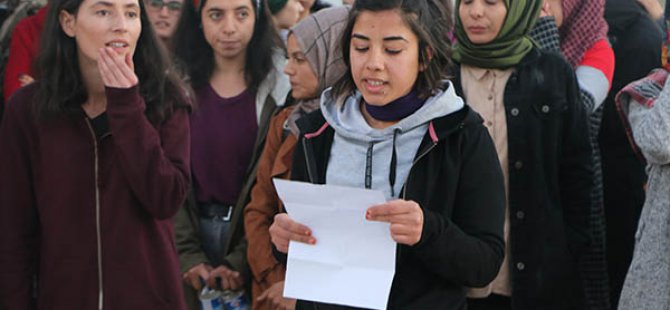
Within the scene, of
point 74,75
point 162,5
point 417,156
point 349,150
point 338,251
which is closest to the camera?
point 338,251

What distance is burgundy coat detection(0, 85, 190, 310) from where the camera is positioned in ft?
9.95

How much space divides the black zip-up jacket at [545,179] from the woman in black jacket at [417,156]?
0.92 meters

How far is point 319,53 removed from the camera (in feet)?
12.2

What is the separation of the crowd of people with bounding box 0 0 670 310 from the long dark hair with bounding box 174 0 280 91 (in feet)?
0.03

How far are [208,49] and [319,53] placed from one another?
0.87m

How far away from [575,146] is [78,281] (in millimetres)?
1909

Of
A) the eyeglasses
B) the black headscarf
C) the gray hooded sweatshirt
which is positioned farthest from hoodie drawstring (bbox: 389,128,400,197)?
the eyeglasses

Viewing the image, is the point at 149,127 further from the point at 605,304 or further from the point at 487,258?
the point at 605,304

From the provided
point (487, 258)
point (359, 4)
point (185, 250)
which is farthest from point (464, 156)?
point (185, 250)

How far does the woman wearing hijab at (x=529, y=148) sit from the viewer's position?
11.5 feet

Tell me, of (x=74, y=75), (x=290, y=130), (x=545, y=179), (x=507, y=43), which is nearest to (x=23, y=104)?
(x=74, y=75)

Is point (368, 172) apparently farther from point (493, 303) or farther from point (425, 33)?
point (493, 303)

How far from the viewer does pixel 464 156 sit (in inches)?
100

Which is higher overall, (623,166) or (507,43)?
(507,43)
